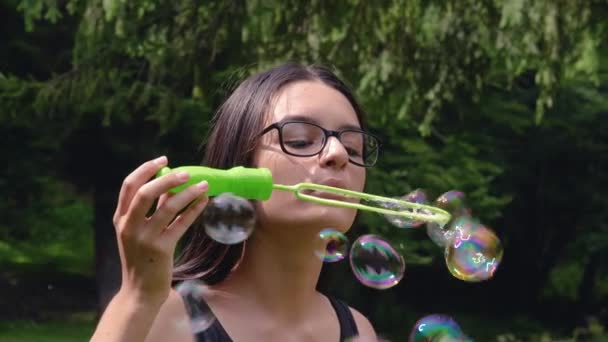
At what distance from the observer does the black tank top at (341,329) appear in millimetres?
1854

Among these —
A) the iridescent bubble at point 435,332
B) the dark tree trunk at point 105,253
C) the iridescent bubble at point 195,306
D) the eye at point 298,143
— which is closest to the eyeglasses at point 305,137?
the eye at point 298,143

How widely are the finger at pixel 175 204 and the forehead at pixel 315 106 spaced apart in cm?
45

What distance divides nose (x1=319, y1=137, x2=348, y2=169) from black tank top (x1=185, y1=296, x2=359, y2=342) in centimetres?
37

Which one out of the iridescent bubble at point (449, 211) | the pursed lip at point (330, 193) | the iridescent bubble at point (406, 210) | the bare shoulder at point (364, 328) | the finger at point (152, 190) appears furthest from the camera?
the iridescent bubble at point (449, 211)

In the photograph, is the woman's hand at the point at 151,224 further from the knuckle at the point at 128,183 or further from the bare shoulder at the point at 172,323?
the bare shoulder at the point at 172,323

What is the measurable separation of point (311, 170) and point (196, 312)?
1.12 feet

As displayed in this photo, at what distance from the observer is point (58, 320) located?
14141mm

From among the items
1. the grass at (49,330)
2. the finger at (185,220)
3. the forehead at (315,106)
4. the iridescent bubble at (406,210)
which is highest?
the forehead at (315,106)

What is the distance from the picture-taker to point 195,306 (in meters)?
1.86

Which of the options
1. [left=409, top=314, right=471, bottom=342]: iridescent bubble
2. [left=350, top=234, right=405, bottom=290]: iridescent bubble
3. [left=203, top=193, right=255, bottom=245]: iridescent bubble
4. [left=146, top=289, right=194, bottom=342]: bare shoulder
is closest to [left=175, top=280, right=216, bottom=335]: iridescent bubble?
[left=146, top=289, right=194, bottom=342]: bare shoulder

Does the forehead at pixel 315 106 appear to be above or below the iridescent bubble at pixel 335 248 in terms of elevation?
above

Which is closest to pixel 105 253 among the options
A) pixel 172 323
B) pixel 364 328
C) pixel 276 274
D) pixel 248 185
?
pixel 364 328

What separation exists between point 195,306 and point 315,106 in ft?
1.42

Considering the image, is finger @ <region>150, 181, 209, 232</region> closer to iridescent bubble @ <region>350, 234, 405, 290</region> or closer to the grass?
iridescent bubble @ <region>350, 234, 405, 290</region>
